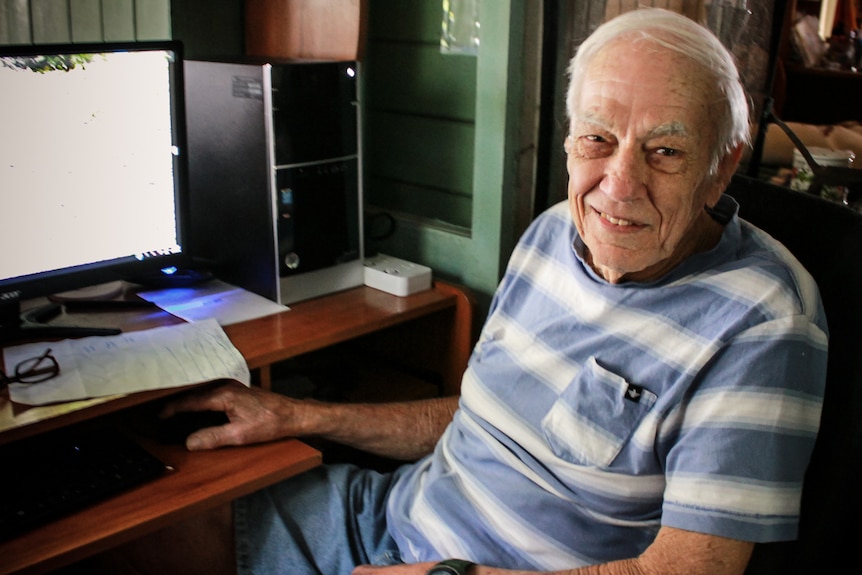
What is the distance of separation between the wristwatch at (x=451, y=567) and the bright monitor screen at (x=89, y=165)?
71cm

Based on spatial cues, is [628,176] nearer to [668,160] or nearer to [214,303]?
[668,160]

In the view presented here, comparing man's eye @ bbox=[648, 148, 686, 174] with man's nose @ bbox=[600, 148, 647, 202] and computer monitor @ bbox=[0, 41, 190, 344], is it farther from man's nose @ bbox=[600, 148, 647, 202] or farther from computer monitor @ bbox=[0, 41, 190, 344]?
computer monitor @ bbox=[0, 41, 190, 344]

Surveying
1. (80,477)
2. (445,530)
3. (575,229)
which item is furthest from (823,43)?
(80,477)

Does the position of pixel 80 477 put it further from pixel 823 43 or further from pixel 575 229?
pixel 823 43

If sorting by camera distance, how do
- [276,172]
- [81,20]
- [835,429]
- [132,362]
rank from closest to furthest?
[835,429] → [132,362] → [276,172] → [81,20]


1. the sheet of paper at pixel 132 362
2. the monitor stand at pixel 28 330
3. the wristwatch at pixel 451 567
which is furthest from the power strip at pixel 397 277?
the wristwatch at pixel 451 567

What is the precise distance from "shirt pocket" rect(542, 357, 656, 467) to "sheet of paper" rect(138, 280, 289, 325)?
58 cm

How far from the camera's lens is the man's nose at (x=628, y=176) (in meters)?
1.21

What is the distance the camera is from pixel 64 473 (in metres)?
1.19

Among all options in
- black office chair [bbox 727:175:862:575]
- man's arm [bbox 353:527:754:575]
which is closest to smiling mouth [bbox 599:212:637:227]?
black office chair [bbox 727:175:862:575]

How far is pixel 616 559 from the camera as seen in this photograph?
48.6 inches

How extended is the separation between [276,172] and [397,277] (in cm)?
31

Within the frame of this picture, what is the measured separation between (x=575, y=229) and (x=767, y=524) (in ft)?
1.78

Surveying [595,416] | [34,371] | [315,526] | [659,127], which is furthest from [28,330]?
[659,127]
